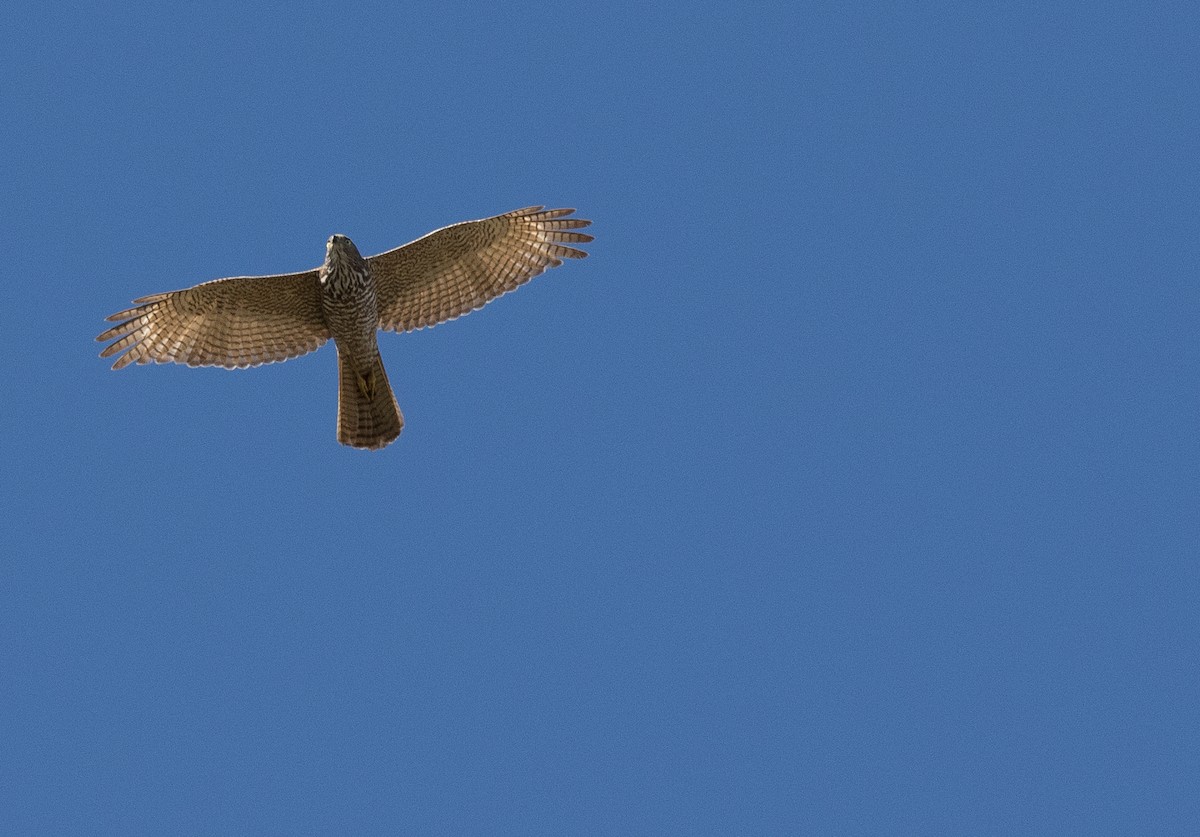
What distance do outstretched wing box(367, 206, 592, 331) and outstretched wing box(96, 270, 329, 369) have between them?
902 millimetres

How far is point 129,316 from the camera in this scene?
22.7 meters

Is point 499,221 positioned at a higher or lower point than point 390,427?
higher

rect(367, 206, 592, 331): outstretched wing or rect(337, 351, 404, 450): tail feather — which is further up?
rect(367, 206, 592, 331): outstretched wing

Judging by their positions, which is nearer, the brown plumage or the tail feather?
the brown plumage

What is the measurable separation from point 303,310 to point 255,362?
2.88ft

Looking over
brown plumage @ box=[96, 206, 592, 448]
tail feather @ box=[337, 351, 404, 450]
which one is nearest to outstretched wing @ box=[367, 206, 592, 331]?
brown plumage @ box=[96, 206, 592, 448]

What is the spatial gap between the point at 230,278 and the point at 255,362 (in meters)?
1.30

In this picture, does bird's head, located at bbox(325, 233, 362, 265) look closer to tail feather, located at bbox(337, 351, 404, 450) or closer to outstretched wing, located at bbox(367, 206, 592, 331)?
outstretched wing, located at bbox(367, 206, 592, 331)

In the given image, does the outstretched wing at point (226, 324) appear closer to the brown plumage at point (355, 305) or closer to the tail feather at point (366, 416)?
the brown plumage at point (355, 305)

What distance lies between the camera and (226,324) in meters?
23.1

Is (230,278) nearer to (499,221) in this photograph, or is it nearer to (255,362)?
(255,362)

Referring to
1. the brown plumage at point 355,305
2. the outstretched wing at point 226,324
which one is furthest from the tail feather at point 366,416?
the outstretched wing at point 226,324

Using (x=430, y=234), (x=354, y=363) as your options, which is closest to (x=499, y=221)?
(x=430, y=234)

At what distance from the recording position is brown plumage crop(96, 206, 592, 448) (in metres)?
22.7
